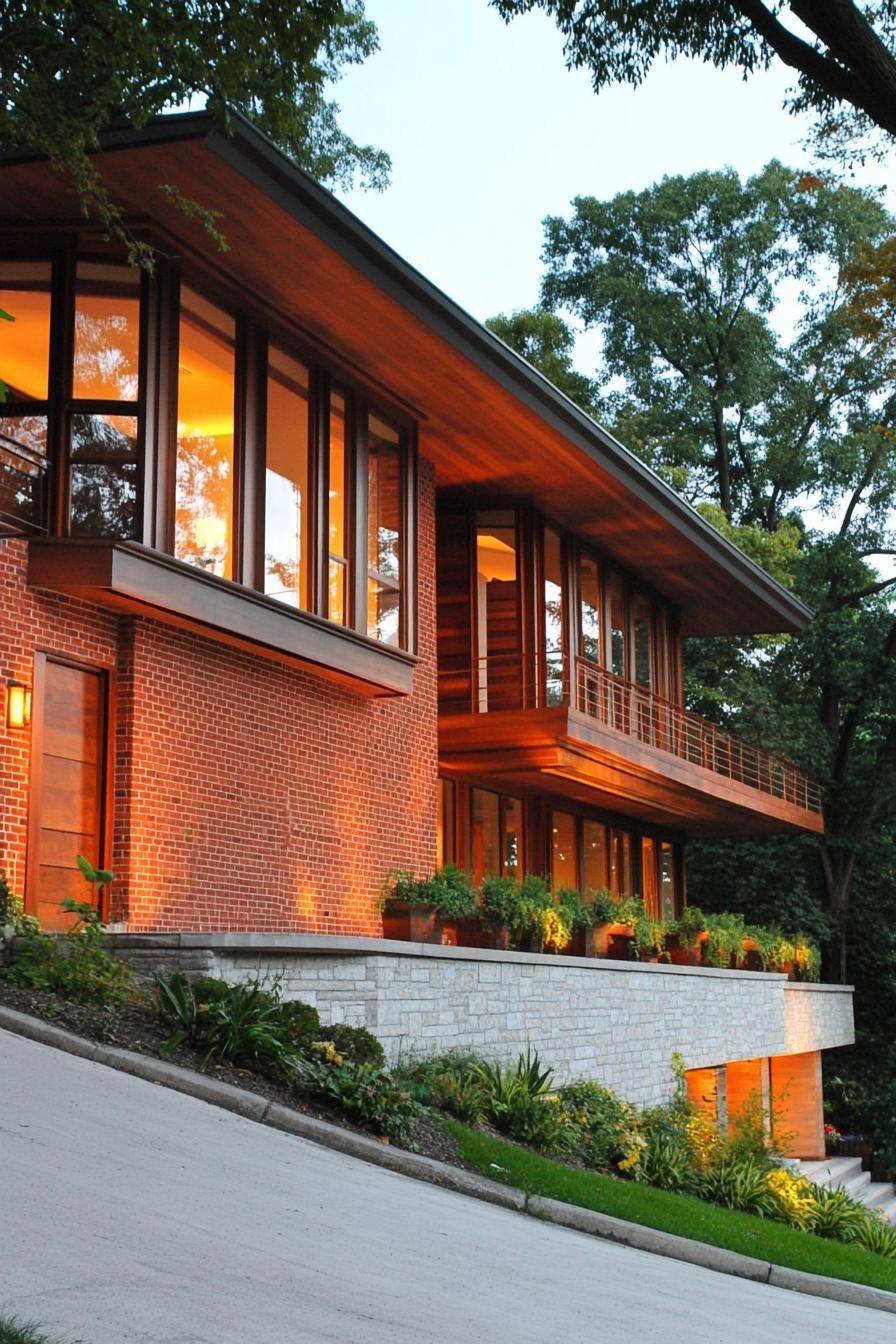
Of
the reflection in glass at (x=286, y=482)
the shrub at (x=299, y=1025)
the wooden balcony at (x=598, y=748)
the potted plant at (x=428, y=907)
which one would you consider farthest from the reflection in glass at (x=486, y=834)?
the shrub at (x=299, y=1025)

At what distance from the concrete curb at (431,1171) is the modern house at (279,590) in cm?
179

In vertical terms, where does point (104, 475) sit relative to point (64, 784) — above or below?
above

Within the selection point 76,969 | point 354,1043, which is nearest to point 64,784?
point 76,969

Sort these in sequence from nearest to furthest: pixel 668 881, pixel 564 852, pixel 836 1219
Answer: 1. pixel 836 1219
2. pixel 564 852
3. pixel 668 881

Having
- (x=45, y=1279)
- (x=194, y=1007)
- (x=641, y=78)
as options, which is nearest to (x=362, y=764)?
(x=194, y=1007)

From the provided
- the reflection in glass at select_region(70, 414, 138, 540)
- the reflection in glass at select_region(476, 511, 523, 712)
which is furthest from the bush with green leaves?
the reflection in glass at select_region(476, 511, 523, 712)

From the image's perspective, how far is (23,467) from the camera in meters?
13.7

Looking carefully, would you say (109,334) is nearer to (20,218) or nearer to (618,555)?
(20,218)

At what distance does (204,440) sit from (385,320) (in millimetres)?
2517

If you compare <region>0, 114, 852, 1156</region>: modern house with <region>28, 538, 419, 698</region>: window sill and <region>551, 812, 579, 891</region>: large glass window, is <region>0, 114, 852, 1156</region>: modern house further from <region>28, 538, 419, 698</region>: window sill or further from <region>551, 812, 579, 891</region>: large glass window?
<region>551, 812, 579, 891</region>: large glass window

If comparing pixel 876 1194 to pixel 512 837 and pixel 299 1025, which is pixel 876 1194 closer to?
pixel 512 837

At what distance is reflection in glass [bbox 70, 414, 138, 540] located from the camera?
1380cm

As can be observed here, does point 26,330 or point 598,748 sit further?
point 598,748

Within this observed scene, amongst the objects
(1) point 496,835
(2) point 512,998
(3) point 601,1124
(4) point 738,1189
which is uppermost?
(1) point 496,835
